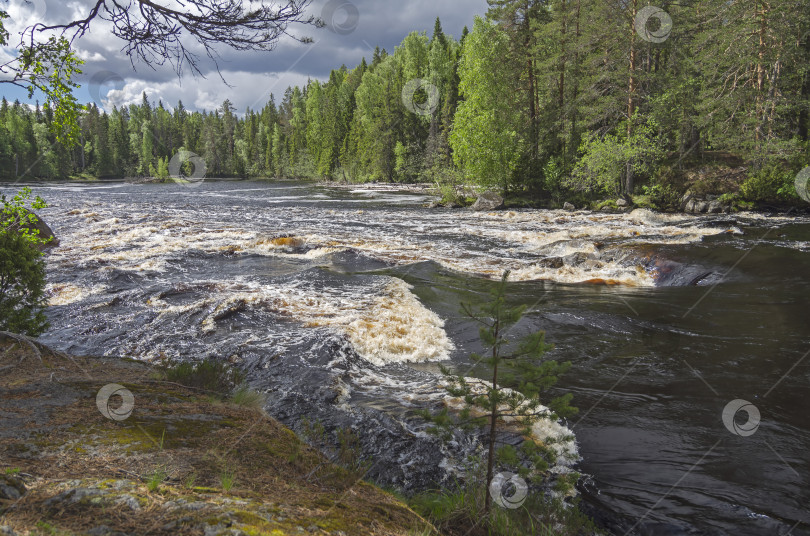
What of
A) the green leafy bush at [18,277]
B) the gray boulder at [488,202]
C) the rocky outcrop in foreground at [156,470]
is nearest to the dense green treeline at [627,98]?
the gray boulder at [488,202]

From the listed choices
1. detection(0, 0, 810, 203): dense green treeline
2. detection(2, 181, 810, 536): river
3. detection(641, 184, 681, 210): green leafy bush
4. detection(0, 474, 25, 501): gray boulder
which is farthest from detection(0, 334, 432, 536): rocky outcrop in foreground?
detection(641, 184, 681, 210): green leafy bush

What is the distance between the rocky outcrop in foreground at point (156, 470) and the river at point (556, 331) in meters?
1.21

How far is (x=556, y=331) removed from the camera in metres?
8.24

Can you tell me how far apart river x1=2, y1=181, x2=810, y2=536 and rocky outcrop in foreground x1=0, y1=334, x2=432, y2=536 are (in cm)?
121

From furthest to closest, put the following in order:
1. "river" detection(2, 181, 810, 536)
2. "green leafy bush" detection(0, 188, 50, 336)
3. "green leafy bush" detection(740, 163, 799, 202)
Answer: "green leafy bush" detection(740, 163, 799, 202), "green leafy bush" detection(0, 188, 50, 336), "river" detection(2, 181, 810, 536)

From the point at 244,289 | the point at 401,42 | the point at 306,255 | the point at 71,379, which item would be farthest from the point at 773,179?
the point at 401,42

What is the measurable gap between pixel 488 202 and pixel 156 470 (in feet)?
89.5

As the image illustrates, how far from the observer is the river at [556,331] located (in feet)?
14.2

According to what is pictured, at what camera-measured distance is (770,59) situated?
68.3 feet

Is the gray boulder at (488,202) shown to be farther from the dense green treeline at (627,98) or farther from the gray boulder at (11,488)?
the gray boulder at (11,488)

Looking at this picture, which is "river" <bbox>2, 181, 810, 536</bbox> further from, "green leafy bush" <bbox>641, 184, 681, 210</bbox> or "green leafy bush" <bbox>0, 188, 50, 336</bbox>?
"green leafy bush" <bbox>641, 184, 681, 210</bbox>

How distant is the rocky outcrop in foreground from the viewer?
2061mm

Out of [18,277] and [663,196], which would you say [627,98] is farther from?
[18,277]

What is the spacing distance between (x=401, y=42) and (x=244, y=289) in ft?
217
